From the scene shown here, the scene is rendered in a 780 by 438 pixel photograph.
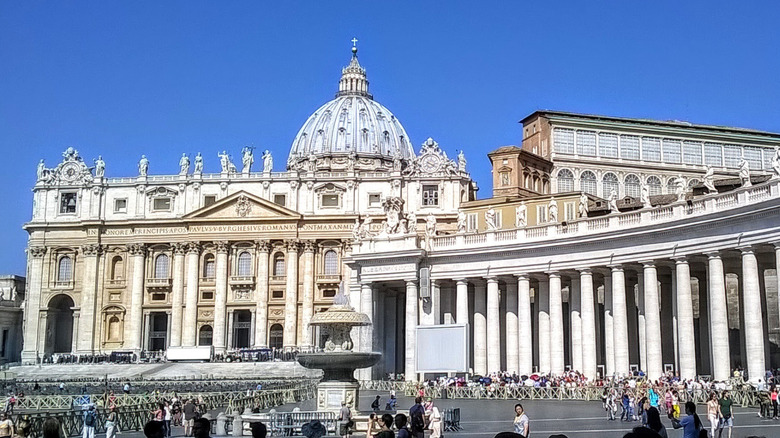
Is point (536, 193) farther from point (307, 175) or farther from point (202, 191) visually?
point (202, 191)

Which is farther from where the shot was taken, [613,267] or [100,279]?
[100,279]

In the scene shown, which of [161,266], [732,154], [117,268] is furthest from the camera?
[117,268]

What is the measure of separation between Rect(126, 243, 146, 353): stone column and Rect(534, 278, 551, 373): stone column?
5316 cm

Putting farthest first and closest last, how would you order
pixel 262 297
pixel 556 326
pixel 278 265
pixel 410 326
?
pixel 278 265, pixel 262 297, pixel 410 326, pixel 556 326

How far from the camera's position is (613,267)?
1929 inches

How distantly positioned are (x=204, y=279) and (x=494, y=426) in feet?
229

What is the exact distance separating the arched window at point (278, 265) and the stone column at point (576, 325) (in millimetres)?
47436

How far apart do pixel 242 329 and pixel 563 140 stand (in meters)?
37.5

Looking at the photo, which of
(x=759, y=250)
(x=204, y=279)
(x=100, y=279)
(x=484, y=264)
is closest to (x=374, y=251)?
(x=484, y=264)

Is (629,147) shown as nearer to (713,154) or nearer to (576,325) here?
(713,154)

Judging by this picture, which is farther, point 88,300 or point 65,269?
point 65,269

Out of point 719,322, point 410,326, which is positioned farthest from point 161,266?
point 719,322

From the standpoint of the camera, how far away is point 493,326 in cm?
5434

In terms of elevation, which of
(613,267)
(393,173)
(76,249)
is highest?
(393,173)
